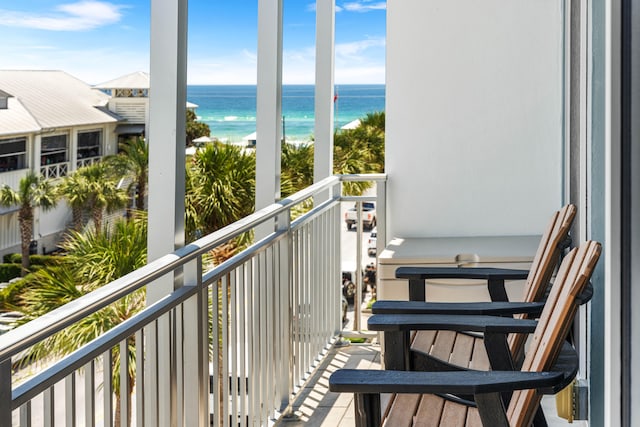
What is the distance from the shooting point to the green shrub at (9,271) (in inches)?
758

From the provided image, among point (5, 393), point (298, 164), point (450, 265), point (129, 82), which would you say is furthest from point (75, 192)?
point (5, 393)

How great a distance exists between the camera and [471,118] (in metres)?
4.33

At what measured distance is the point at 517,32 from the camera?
4.27 metres

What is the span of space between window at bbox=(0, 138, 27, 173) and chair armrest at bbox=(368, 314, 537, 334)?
22.2 metres

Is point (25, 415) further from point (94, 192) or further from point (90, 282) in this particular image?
point (94, 192)

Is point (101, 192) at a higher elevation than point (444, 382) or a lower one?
higher

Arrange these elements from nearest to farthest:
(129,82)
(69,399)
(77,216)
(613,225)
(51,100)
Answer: (69,399), (613,225), (77,216), (51,100), (129,82)

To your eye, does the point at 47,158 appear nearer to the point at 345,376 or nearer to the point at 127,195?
the point at 127,195

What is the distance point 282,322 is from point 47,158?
81.9ft

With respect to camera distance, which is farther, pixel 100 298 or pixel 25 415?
pixel 100 298

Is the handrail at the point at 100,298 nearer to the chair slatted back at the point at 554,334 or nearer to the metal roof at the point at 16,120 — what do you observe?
the chair slatted back at the point at 554,334

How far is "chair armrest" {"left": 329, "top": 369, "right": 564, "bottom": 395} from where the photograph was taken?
163 cm

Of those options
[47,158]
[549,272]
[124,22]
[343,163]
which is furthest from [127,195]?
[549,272]

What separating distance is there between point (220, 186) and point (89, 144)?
20963 mm
